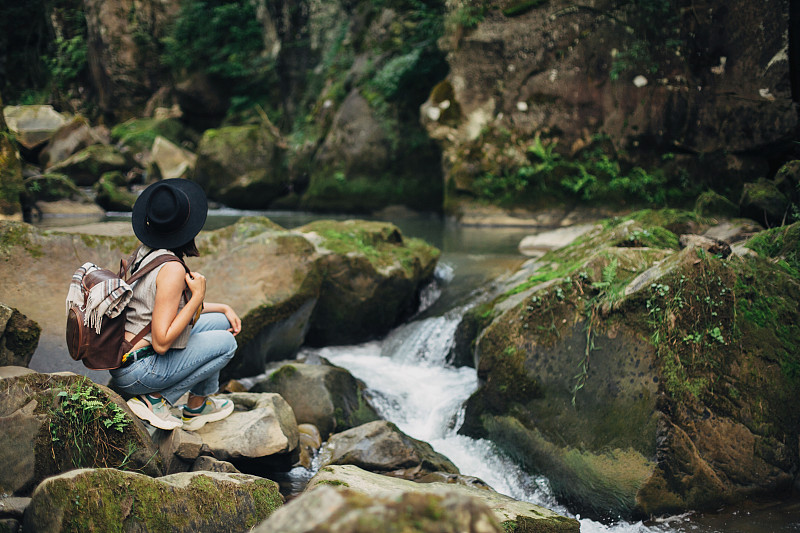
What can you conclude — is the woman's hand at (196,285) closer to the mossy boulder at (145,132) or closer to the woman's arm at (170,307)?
the woman's arm at (170,307)

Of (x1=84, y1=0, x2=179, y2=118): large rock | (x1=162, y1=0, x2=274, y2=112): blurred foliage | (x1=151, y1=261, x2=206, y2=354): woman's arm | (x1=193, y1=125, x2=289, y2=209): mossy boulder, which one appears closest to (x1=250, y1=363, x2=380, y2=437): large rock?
(x1=151, y1=261, x2=206, y2=354): woman's arm

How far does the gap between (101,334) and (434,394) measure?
3.61 meters

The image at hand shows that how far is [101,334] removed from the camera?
349 cm

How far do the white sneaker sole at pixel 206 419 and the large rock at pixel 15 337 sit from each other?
1.11m

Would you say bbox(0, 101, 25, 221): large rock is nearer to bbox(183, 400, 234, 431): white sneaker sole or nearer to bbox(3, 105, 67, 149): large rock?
bbox(183, 400, 234, 431): white sneaker sole

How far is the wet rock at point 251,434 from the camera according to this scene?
407 cm

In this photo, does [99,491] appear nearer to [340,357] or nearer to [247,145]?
[340,357]

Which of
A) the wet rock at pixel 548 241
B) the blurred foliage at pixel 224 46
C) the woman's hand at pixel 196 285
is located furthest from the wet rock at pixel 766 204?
the blurred foliage at pixel 224 46

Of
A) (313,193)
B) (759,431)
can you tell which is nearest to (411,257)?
(759,431)

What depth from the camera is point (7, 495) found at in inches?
118

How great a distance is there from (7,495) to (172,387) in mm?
1057

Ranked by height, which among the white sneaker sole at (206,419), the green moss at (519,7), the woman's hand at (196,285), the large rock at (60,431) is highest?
the green moss at (519,7)

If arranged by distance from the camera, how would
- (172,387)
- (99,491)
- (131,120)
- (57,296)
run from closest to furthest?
(99,491), (172,387), (57,296), (131,120)

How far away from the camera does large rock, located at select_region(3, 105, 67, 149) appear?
19062 millimetres
